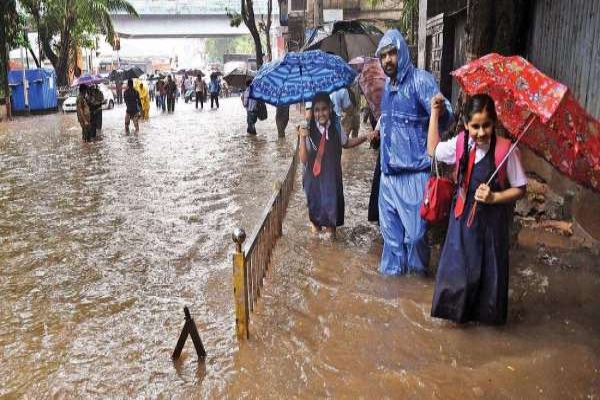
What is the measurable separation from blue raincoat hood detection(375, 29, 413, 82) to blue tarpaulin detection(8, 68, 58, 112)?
2445 cm

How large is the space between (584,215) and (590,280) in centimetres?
99

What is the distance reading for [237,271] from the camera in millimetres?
3756

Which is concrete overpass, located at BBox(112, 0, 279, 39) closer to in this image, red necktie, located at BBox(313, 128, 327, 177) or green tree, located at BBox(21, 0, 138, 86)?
green tree, located at BBox(21, 0, 138, 86)

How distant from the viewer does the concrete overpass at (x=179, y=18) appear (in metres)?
50.4

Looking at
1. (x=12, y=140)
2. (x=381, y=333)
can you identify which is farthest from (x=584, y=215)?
(x=12, y=140)

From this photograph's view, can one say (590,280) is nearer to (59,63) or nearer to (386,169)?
(386,169)

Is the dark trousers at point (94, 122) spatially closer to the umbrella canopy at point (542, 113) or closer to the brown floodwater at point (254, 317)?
the brown floodwater at point (254, 317)

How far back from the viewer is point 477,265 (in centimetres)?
388

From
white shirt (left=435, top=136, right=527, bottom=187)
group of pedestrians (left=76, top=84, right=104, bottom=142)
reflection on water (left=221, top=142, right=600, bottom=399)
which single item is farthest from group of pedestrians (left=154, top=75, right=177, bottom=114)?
white shirt (left=435, top=136, right=527, bottom=187)

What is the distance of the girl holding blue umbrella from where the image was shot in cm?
612

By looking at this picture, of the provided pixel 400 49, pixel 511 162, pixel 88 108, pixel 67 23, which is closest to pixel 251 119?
pixel 88 108

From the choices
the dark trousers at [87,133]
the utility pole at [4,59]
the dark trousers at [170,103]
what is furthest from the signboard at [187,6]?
the dark trousers at [87,133]

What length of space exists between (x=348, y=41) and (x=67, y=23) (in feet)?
60.8

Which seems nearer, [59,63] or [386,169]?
[386,169]
